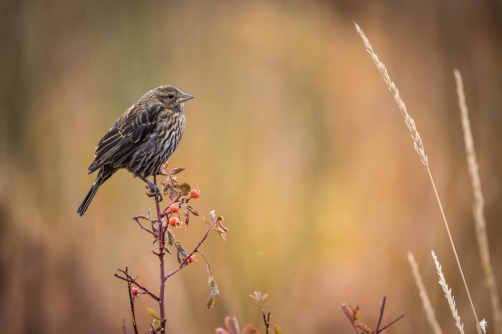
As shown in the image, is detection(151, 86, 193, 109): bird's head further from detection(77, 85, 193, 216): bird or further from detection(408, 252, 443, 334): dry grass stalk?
detection(408, 252, 443, 334): dry grass stalk

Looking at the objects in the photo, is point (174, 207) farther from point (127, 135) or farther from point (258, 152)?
point (258, 152)

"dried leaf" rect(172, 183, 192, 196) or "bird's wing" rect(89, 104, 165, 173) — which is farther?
"bird's wing" rect(89, 104, 165, 173)

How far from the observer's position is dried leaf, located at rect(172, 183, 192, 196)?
45.2 inches

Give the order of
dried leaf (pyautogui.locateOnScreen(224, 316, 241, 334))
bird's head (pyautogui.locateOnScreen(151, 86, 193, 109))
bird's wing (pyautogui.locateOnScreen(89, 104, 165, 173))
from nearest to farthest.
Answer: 1. dried leaf (pyautogui.locateOnScreen(224, 316, 241, 334))
2. bird's wing (pyautogui.locateOnScreen(89, 104, 165, 173))
3. bird's head (pyautogui.locateOnScreen(151, 86, 193, 109))

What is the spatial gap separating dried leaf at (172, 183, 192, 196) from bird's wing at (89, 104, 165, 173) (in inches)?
47.3

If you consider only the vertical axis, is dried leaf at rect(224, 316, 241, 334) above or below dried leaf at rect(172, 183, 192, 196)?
below

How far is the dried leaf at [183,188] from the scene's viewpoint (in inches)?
45.2

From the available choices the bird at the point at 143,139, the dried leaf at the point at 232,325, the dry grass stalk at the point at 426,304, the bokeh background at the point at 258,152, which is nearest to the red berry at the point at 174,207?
the dried leaf at the point at 232,325

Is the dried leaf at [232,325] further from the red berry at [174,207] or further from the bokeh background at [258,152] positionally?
the bokeh background at [258,152]

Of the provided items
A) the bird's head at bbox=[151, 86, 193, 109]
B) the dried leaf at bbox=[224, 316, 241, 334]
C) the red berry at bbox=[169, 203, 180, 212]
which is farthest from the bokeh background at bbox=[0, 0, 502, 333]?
the dried leaf at bbox=[224, 316, 241, 334]

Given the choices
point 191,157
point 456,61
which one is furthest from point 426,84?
point 191,157

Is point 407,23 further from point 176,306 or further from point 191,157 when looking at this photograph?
point 176,306

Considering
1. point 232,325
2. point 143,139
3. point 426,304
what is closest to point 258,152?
point 143,139

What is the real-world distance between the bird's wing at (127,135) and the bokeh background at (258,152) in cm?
73
